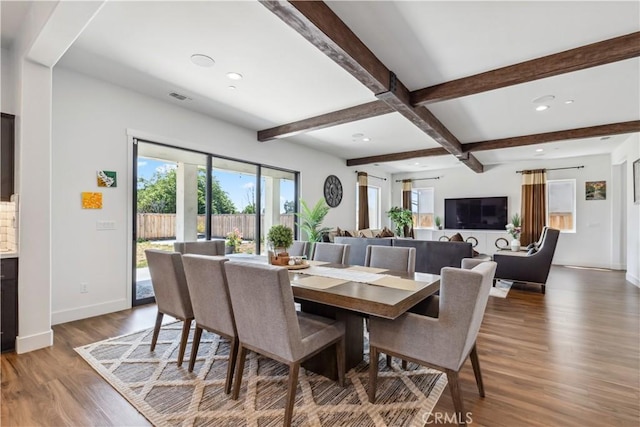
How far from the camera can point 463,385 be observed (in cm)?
212

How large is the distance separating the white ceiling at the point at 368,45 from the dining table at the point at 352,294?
193 centimetres

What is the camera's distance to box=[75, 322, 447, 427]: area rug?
1.75 meters

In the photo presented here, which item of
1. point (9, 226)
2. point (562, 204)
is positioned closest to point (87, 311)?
point (9, 226)

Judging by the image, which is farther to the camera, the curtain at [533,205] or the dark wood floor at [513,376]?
the curtain at [533,205]

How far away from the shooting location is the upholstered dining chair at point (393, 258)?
2.93m

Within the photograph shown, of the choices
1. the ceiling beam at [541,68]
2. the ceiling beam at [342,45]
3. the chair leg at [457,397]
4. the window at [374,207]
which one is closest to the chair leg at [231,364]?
the chair leg at [457,397]

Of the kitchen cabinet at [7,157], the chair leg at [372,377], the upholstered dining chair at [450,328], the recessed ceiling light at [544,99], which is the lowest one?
the chair leg at [372,377]

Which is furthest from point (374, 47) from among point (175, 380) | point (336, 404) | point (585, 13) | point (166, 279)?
point (175, 380)

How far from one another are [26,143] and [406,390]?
3597 mm

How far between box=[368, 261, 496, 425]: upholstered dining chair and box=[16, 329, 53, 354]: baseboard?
2.96m

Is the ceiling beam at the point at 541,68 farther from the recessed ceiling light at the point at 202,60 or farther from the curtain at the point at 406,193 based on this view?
the curtain at the point at 406,193

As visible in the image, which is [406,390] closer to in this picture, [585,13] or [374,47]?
[374,47]

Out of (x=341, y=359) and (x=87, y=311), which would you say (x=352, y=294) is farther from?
(x=87, y=311)

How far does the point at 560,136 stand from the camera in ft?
16.9
